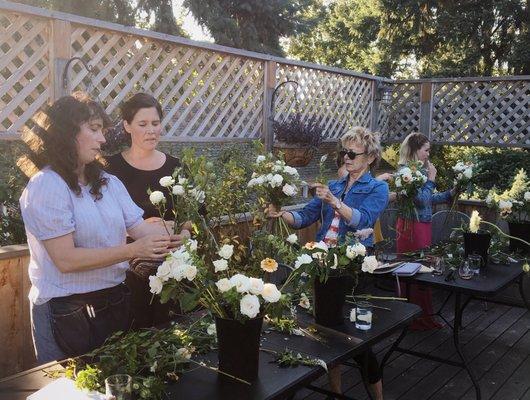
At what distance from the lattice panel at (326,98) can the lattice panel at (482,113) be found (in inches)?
37.7

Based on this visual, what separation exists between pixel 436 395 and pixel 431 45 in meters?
10.8

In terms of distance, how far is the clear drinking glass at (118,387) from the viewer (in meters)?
1.20

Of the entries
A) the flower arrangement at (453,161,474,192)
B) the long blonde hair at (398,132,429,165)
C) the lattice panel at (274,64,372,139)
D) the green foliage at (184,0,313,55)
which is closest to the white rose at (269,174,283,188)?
the flower arrangement at (453,161,474,192)

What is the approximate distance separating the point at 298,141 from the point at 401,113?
2.67m

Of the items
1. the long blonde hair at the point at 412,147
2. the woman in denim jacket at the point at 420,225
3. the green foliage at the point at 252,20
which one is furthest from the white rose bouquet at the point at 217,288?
the green foliage at the point at 252,20

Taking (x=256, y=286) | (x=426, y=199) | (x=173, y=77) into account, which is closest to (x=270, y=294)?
(x=256, y=286)

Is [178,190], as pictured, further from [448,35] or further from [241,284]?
[448,35]

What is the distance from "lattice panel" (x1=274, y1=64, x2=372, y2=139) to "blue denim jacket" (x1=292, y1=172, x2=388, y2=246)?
2.74 meters

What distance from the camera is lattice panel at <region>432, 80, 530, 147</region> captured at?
646cm

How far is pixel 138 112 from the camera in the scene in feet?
8.03

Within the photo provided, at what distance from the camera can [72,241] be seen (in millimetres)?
1620

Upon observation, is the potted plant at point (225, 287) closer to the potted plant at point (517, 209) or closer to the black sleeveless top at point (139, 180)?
the black sleeveless top at point (139, 180)

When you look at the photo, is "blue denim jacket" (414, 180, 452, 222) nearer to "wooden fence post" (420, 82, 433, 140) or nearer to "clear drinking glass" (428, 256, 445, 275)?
"clear drinking glass" (428, 256, 445, 275)

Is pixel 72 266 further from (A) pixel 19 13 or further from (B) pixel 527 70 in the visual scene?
(B) pixel 527 70
